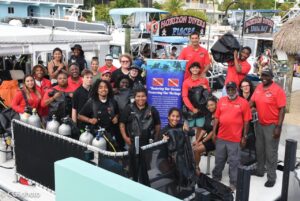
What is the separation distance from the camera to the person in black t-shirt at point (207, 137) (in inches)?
224

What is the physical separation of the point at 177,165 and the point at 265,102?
1.75m

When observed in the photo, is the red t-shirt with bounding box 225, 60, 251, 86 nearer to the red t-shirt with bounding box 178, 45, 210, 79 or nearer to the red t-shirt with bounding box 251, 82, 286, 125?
the red t-shirt with bounding box 178, 45, 210, 79

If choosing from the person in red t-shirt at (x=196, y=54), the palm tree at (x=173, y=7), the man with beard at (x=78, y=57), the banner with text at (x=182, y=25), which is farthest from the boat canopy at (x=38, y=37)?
the palm tree at (x=173, y=7)

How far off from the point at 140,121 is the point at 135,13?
1839 cm

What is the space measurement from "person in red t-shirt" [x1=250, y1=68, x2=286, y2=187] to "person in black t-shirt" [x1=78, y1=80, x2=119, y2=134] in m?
2.08

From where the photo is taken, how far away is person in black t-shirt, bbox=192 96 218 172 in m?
5.70

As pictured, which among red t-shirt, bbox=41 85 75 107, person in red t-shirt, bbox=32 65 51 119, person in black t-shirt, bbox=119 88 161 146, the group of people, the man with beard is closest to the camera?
person in black t-shirt, bbox=119 88 161 146

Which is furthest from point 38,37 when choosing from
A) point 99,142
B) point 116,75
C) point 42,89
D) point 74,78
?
point 99,142

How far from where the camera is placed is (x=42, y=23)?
22969mm

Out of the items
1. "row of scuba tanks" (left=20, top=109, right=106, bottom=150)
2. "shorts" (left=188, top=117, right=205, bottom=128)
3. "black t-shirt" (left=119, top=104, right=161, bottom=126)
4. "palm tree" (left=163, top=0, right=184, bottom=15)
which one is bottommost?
"shorts" (left=188, top=117, right=205, bottom=128)

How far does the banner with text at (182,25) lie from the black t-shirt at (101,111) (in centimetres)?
622

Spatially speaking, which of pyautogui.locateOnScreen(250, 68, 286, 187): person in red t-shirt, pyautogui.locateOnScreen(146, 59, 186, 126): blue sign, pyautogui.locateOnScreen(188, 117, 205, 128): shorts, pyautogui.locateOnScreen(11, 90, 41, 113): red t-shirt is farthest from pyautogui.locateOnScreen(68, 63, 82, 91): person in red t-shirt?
pyautogui.locateOnScreen(250, 68, 286, 187): person in red t-shirt

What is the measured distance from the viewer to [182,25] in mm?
11016

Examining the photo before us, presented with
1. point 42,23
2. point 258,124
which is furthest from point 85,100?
point 42,23
